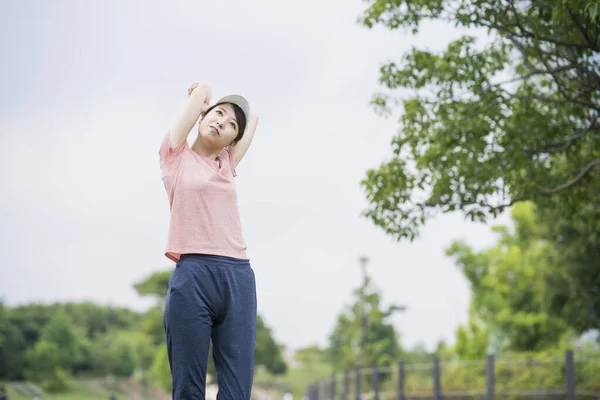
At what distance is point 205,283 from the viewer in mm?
3238

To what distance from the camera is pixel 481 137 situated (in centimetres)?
1003

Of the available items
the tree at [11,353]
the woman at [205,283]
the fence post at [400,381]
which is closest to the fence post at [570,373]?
the fence post at [400,381]

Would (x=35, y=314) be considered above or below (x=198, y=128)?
above

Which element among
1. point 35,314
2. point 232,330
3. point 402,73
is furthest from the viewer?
point 35,314

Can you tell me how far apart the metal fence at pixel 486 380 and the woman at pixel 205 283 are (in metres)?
11.4

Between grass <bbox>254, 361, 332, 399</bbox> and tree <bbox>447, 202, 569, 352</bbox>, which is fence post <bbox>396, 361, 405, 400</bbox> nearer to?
tree <bbox>447, 202, 569, 352</bbox>

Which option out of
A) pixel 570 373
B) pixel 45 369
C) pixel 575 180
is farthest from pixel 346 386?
pixel 45 369

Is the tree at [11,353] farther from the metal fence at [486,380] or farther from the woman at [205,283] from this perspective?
the woman at [205,283]

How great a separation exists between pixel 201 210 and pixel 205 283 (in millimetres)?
289

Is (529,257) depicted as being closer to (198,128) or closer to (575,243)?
(575,243)

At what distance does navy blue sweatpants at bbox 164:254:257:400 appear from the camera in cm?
321

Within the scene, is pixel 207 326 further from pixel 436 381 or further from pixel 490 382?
pixel 436 381

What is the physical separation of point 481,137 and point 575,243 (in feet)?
37.5

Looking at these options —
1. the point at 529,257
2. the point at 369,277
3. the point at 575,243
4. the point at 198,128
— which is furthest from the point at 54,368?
the point at 198,128
